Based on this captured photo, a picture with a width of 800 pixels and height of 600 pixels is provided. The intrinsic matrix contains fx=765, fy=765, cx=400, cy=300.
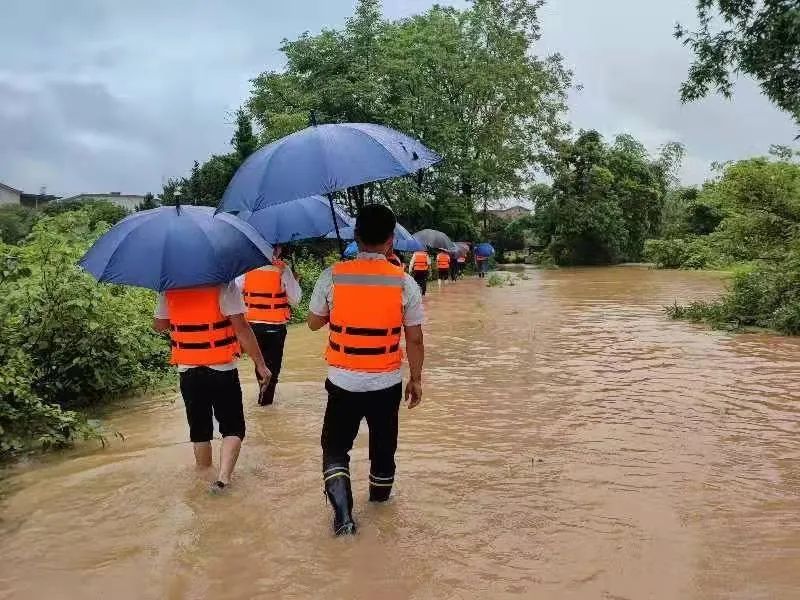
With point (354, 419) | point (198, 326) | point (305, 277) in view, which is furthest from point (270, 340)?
point (305, 277)

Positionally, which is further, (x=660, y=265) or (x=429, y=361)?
(x=660, y=265)

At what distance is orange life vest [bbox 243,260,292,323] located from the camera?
25.2 feet

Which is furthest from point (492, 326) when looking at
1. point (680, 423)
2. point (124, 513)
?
point (124, 513)

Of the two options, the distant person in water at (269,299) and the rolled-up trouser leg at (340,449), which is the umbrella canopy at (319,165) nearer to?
the rolled-up trouser leg at (340,449)

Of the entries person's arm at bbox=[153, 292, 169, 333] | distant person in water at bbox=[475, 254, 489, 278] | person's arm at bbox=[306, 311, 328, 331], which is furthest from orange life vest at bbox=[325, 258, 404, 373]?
distant person in water at bbox=[475, 254, 489, 278]

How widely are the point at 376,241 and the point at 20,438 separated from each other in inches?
149

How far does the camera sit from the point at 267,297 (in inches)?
303

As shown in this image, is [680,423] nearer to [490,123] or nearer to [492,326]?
[492,326]

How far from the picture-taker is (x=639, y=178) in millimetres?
46750

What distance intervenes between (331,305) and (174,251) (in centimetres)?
120

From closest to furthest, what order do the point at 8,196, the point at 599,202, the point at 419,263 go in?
the point at 419,263
the point at 599,202
the point at 8,196

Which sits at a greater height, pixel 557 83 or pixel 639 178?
pixel 557 83

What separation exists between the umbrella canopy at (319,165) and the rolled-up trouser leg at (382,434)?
1.33m

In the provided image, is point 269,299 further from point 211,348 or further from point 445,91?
point 445,91
